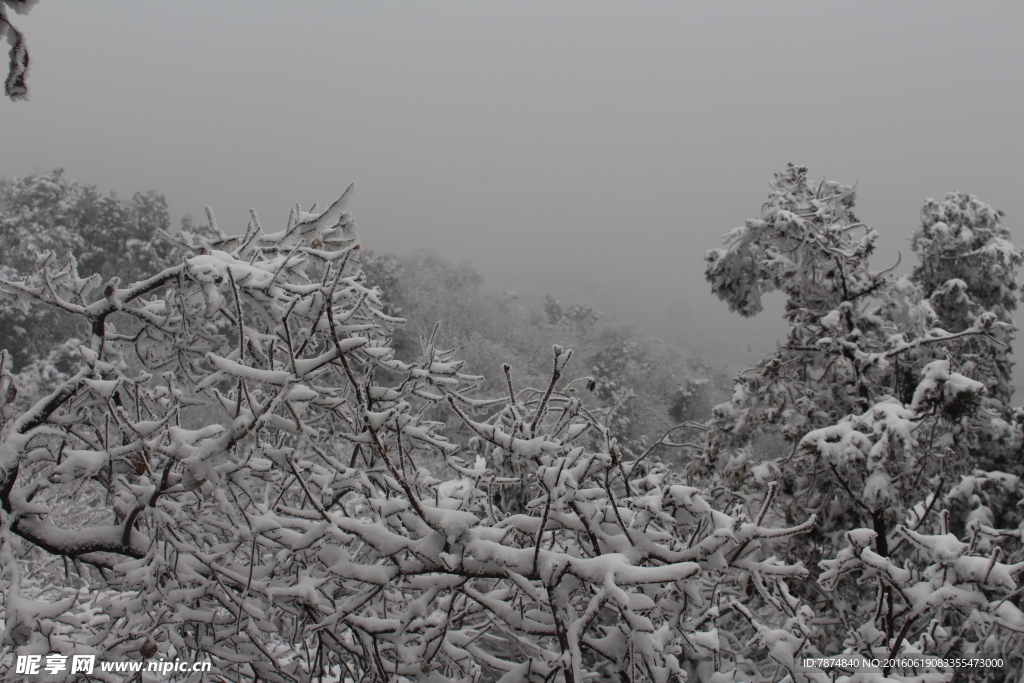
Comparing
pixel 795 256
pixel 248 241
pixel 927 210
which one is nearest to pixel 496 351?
pixel 927 210

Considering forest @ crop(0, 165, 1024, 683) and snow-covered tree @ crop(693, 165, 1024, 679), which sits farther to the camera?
snow-covered tree @ crop(693, 165, 1024, 679)

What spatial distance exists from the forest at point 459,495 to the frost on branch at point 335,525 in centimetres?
1

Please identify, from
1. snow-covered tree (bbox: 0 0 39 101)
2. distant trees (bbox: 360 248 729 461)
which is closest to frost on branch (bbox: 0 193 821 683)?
snow-covered tree (bbox: 0 0 39 101)

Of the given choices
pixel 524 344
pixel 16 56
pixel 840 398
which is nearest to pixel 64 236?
pixel 524 344

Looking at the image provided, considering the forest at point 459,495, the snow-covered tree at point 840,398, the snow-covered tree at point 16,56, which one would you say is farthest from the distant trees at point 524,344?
the snow-covered tree at point 16,56

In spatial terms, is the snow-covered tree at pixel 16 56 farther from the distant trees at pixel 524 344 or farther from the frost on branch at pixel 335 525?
the distant trees at pixel 524 344

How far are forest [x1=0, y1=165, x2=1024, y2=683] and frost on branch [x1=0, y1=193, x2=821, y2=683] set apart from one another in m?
0.01

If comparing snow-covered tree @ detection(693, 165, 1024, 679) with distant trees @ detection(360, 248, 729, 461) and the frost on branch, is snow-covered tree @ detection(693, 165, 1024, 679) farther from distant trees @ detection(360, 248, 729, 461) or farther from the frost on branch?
distant trees @ detection(360, 248, 729, 461)

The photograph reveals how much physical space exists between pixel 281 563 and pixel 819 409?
461 centimetres

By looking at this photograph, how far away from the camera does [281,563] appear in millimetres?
1992

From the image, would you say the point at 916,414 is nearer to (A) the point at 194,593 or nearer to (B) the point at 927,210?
(A) the point at 194,593

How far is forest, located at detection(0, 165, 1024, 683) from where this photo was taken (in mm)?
1339

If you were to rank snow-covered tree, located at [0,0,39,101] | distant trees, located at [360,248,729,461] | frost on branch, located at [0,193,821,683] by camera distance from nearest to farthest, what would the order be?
snow-covered tree, located at [0,0,39,101]
frost on branch, located at [0,193,821,683]
distant trees, located at [360,248,729,461]

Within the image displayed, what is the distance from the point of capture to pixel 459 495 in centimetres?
189
